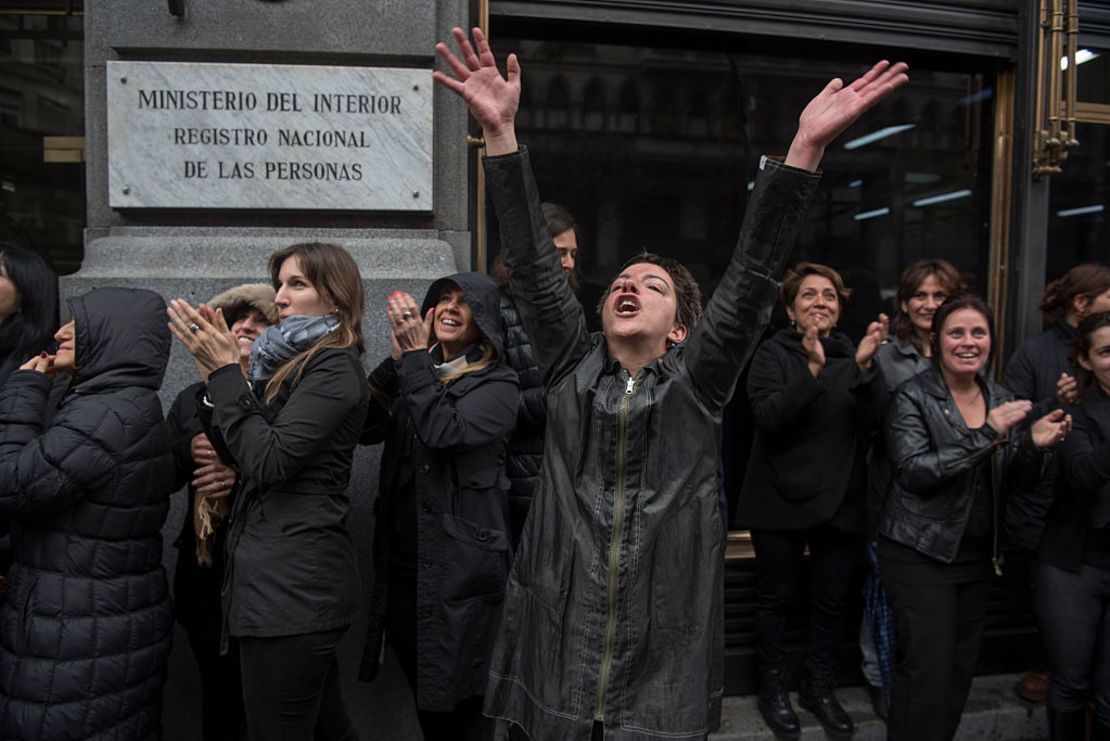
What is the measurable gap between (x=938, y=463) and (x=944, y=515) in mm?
219

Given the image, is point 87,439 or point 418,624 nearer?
point 87,439

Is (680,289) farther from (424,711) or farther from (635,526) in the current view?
(424,711)

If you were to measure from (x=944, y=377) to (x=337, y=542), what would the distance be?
2.35 meters

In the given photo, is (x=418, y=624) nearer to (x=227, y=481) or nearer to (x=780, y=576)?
(x=227, y=481)

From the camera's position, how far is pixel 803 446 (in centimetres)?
397

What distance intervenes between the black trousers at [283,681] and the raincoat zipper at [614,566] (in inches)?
38.2

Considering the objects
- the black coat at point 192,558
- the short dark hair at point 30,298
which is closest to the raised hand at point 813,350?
the black coat at point 192,558

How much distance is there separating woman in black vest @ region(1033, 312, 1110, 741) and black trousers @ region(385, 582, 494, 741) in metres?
2.17

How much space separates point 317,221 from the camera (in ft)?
Answer: 13.1

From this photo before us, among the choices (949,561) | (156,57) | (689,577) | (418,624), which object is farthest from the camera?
(156,57)

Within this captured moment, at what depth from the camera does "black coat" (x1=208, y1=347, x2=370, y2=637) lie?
2588 mm

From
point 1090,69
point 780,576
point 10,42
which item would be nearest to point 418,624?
point 780,576

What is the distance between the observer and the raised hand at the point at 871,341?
3.55m

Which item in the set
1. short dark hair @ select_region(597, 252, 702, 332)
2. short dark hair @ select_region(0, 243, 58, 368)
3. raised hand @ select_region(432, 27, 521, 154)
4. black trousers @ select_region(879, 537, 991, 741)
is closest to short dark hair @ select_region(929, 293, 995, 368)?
black trousers @ select_region(879, 537, 991, 741)
